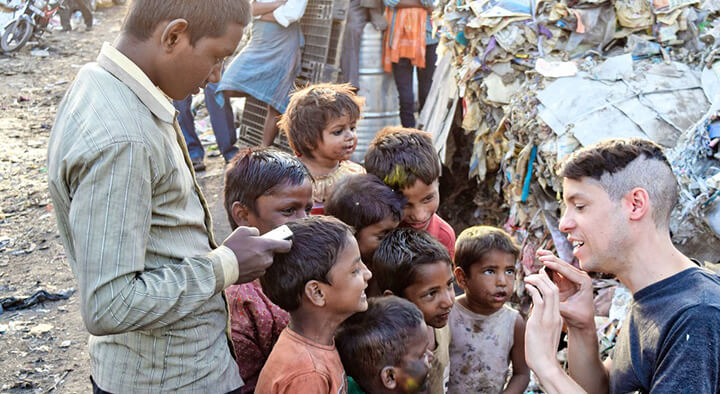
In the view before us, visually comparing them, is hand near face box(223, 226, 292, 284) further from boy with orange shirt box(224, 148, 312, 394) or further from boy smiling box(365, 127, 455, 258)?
boy smiling box(365, 127, 455, 258)

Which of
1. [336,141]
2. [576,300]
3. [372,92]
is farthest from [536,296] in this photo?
[372,92]

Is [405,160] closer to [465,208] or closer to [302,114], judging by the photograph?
[302,114]

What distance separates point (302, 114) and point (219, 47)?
1762 mm

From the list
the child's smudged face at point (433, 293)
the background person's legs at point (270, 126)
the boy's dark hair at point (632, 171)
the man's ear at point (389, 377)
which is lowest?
the background person's legs at point (270, 126)

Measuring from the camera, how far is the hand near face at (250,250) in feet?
5.24

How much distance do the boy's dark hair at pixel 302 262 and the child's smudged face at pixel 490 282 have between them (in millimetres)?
880

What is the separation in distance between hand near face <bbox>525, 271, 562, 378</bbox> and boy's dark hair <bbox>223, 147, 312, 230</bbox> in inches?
37.9

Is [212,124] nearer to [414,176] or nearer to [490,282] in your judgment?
[414,176]

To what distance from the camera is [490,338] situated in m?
2.64

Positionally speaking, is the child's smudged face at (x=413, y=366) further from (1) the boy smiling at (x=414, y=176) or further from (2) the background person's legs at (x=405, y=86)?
(2) the background person's legs at (x=405, y=86)

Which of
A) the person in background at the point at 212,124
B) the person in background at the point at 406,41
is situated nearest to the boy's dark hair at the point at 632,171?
the person in background at the point at 406,41

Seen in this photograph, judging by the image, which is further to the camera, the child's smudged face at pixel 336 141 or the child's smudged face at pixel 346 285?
the child's smudged face at pixel 336 141

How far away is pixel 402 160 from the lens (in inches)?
115

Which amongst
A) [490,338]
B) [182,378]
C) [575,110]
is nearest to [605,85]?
[575,110]
